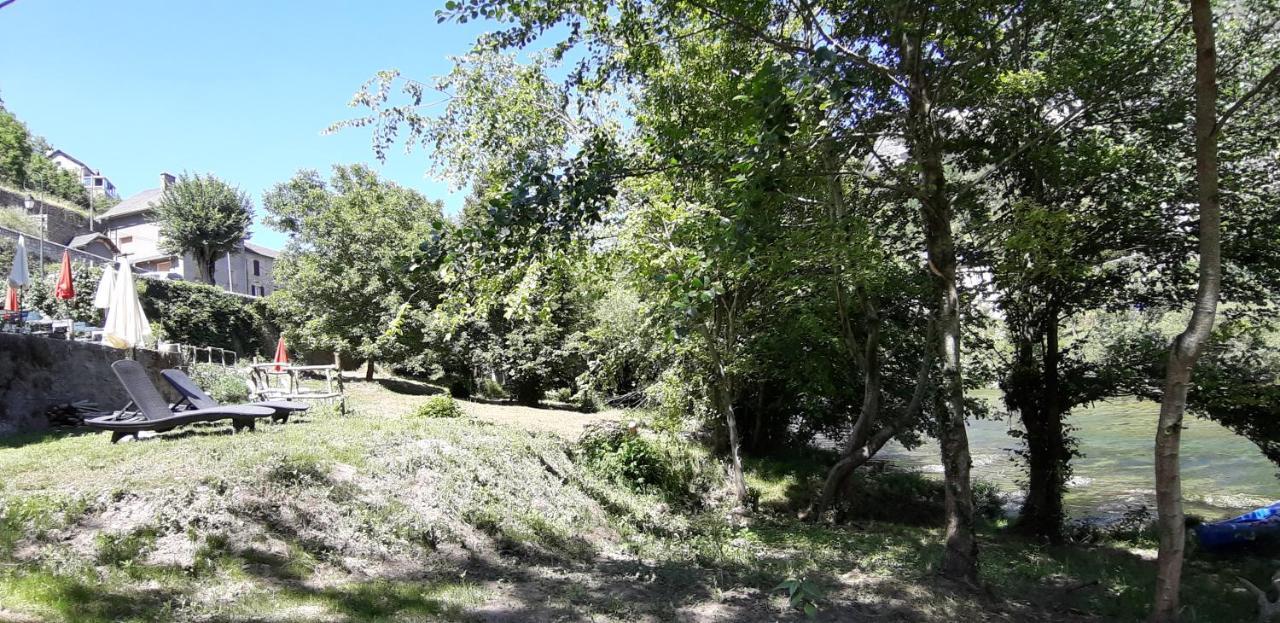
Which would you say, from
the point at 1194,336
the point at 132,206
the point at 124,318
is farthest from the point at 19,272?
the point at 132,206

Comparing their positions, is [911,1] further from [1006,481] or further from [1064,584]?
[1006,481]

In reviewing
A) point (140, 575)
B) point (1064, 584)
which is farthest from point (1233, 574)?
point (140, 575)

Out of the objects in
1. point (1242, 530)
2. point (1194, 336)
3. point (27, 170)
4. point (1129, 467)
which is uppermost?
point (27, 170)

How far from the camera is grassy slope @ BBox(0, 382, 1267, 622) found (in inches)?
172

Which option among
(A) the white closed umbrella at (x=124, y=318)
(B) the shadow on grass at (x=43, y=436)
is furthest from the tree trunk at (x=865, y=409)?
(A) the white closed umbrella at (x=124, y=318)

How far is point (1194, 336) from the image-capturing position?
4555 mm

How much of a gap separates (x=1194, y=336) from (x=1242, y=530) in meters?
7.93

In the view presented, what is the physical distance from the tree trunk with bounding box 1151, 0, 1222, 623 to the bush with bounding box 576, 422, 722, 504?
7555 millimetres

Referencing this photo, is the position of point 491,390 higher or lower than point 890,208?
lower

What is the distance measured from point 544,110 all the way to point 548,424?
7.54 m

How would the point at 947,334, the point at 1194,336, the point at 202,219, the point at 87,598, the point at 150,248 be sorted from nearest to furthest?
the point at 87,598 → the point at 1194,336 → the point at 947,334 → the point at 202,219 → the point at 150,248

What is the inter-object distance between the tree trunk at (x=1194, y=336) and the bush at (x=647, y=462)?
7555 millimetres

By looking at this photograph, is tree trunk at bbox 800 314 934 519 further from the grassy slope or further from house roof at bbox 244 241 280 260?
house roof at bbox 244 241 280 260

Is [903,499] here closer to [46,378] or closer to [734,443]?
[734,443]
